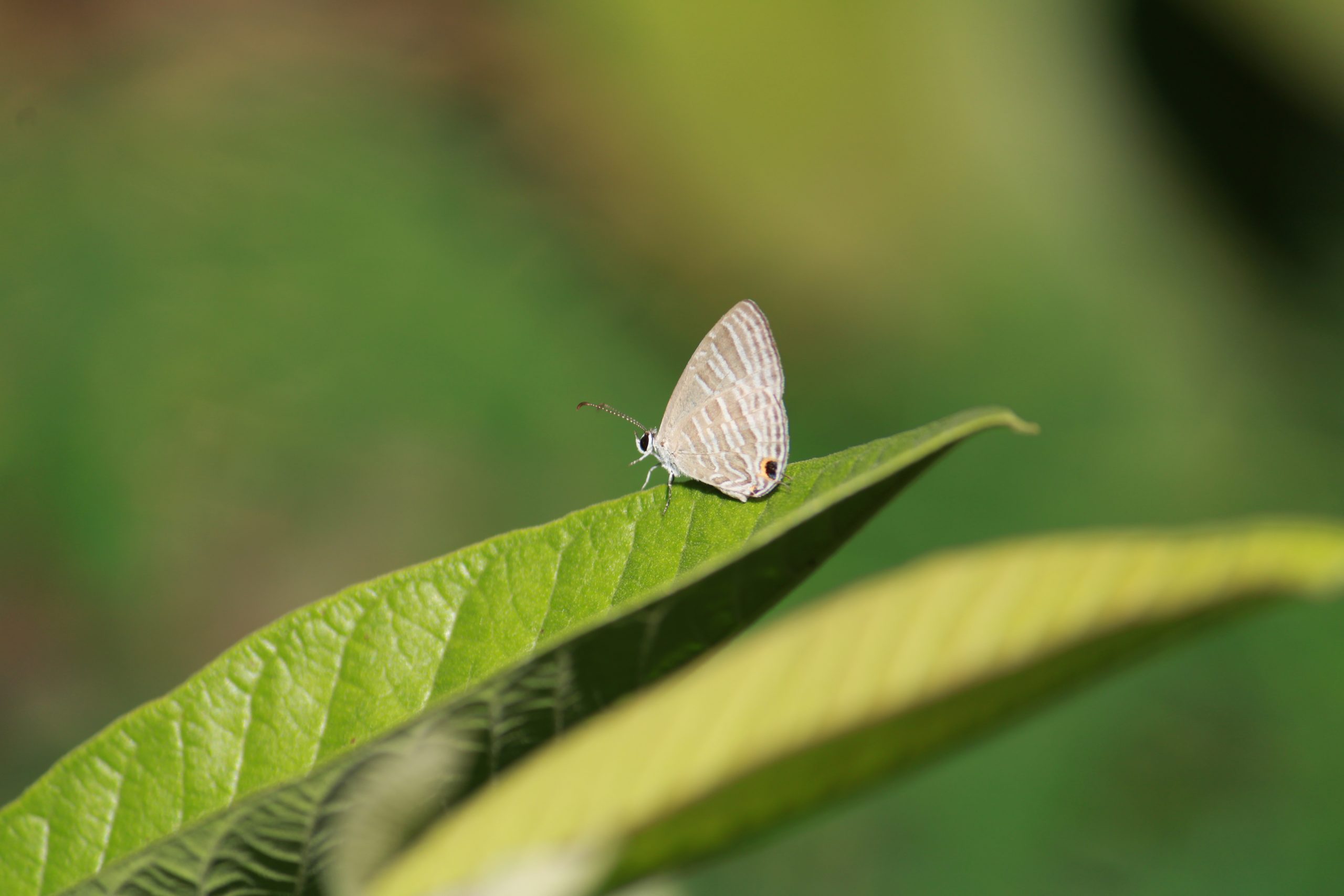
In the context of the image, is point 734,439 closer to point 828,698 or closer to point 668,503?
point 668,503

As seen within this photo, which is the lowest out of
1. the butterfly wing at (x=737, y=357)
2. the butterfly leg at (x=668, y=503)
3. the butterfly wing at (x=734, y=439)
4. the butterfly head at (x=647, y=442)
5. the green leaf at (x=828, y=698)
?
the green leaf at (x=828, y=698)

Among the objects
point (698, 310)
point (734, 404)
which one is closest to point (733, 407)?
point (734, 404)

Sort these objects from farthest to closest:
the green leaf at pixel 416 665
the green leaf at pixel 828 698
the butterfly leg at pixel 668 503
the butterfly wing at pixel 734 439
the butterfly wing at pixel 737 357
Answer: the butterfly wing at pixel 737 357
the butterfly wing at pixel 734 439
the butterfly leg at pixel 668 503
the green leaf at pixel 416 665
the green leaf at pixel 828 698

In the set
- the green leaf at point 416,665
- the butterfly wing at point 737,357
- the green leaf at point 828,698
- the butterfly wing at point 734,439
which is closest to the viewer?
the green leaf at point 828,698

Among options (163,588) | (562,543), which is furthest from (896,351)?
(562,543)

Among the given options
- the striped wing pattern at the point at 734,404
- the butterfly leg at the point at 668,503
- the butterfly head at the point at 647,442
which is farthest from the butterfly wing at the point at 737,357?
the butterfly leg at the point at 668,503

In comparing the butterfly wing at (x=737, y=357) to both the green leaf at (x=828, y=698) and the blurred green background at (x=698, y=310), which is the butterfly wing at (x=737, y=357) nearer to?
the green leaf at (x=828, y=698)

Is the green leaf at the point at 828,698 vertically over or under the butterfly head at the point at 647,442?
under
